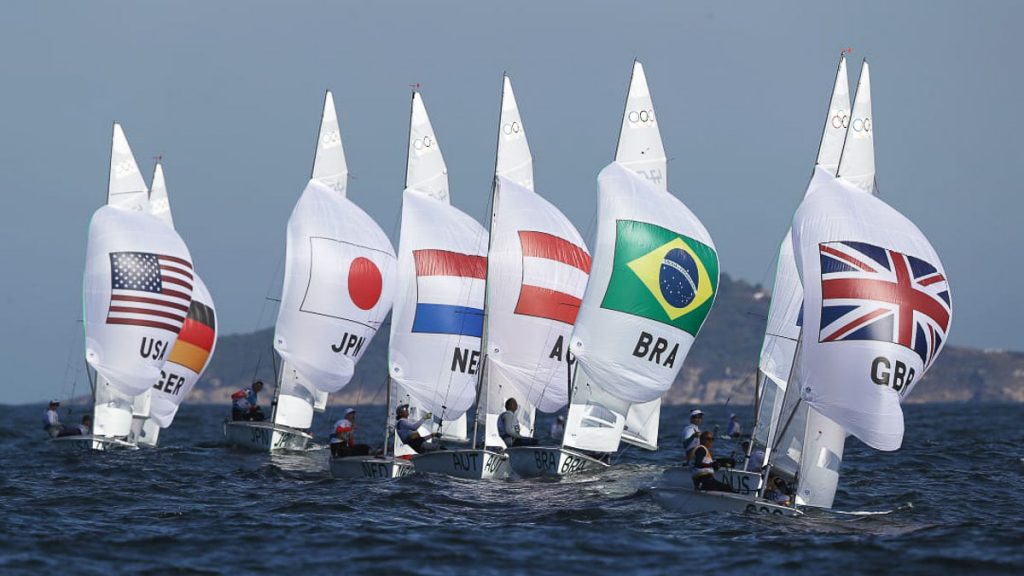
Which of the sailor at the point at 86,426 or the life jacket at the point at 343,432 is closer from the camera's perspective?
the life jacket at the point at 343,432

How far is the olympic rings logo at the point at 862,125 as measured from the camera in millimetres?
28822

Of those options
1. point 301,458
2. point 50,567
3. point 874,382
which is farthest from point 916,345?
point 301,458

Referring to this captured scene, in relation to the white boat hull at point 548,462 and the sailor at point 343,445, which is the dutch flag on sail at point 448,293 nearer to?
the sailor at point 343,445

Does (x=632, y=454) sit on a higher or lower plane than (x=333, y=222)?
lower

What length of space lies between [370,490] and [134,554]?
8.10m

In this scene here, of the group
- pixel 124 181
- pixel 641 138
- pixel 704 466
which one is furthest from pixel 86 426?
pixel 704 466

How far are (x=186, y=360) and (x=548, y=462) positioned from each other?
601 inches

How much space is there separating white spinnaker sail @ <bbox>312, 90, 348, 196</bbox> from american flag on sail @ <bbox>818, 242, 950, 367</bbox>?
21968 mm

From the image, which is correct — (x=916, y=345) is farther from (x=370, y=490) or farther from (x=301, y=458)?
(x=301, y=458)

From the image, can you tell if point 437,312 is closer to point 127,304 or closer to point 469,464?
point 469,464

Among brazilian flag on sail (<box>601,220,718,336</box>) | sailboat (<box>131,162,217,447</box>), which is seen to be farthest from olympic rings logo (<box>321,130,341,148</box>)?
brazilian flag on sail (<box>601,220,718,336</box>)

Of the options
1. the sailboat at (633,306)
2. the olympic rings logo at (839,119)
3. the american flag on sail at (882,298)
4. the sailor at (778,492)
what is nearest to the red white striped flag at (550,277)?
the sailboat at (633,306)

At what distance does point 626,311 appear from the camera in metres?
31.4

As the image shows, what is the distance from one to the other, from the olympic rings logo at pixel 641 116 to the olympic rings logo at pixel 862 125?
7577 mm
